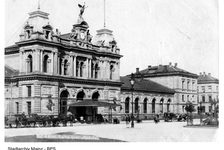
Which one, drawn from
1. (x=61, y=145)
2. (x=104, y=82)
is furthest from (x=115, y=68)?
(x=61, y=145)

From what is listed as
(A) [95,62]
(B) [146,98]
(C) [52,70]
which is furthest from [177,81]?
(C) [52,70]

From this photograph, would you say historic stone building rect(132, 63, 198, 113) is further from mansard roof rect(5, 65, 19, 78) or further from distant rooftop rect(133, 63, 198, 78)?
mansard roof rect(5, 65, 19, 78)

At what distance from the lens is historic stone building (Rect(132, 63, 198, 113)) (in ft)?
219

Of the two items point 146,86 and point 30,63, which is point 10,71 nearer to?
point 30,63

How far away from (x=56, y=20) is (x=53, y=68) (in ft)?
23.2

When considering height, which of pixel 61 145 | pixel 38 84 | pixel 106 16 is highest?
pixel 106 16

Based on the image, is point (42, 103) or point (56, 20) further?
point (42, 103)

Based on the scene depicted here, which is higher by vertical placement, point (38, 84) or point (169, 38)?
point (169, 38)

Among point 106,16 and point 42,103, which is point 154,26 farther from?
point 42,103

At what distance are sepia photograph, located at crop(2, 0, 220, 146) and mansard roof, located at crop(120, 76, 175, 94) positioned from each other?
0.47 meters

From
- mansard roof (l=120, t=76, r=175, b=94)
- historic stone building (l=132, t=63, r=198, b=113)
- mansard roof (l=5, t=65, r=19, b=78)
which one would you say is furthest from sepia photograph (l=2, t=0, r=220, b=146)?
historic stone building (l=132, t=63, r=198, b=113)

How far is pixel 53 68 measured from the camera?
4225 centimetres

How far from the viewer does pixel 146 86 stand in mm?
63688

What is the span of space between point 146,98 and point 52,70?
22.8 meters
